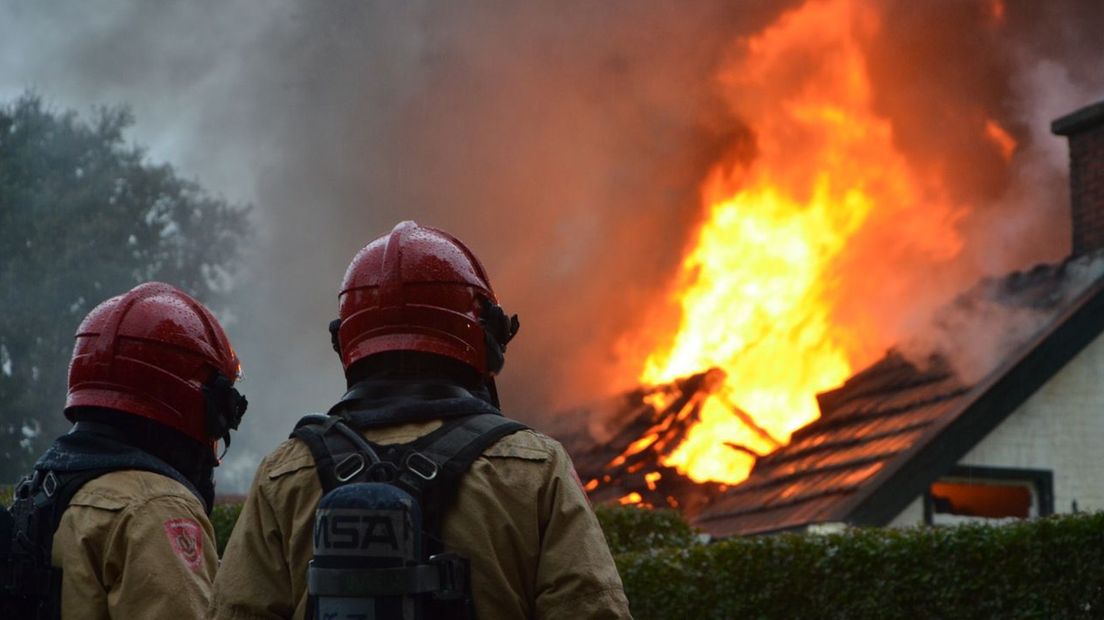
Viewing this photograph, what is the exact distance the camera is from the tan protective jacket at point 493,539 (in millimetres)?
3271

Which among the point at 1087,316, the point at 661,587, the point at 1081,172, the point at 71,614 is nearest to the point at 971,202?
the point at 1081,172

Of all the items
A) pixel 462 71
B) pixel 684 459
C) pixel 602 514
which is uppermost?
pixel 462 71

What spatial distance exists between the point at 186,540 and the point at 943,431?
8434mm

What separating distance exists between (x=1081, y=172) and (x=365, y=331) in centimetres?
1124

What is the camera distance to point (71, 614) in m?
4.33

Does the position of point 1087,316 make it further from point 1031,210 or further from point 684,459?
point 1031,210

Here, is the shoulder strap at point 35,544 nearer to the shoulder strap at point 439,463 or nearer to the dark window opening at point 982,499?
the shoulder strap at point 439,463

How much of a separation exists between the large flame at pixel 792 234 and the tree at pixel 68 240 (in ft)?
44.5

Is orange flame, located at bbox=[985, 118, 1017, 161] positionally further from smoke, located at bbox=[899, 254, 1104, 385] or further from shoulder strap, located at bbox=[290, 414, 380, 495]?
shoulder strap, located at bbox=[290, 414, 380, 495]

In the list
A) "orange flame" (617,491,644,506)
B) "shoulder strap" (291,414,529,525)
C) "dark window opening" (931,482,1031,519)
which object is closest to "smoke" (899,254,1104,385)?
"dark window opening" (931,482,1031,519)

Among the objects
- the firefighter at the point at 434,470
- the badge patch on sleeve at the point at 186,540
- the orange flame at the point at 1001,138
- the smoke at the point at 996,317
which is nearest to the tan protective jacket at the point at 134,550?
the badge patch on sleeve at the point at 186,540

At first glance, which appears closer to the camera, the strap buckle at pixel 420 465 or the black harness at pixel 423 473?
the black harness at pixel 423 473

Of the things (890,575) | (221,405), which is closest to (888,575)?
(890,575)

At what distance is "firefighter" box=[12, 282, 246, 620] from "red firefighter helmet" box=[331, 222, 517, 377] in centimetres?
93
